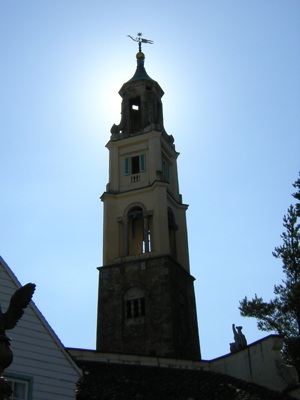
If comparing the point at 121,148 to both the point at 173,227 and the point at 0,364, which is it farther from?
the point at 0,364

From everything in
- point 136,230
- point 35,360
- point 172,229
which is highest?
point 136,230

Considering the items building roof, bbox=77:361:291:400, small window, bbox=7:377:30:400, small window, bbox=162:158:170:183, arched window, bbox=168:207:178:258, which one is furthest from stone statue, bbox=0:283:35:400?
small window, bbox=162:158:170:183

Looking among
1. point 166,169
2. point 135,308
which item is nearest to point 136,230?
point 166,169

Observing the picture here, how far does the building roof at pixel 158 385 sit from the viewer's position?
1691 centimetres

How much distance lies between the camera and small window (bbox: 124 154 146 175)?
36906 mm

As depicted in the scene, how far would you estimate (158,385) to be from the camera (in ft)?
61.3

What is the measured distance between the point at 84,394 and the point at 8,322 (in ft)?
27.6

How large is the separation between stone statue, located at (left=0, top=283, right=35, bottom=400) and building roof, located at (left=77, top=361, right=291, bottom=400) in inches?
291

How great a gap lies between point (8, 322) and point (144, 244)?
26.1 m

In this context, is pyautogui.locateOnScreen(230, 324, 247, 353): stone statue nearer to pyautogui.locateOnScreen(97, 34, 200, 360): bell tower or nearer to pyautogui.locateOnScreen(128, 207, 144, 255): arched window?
pyautogui.locateOnScreen(97, 34, 200, 360): bell tower

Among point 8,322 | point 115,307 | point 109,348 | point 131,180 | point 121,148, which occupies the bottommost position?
point 8,322

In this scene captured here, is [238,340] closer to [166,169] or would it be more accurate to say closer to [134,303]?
[134,303]

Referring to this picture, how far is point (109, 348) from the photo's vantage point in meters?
30.5

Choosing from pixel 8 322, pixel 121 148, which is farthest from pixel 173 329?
pixel 8 322
